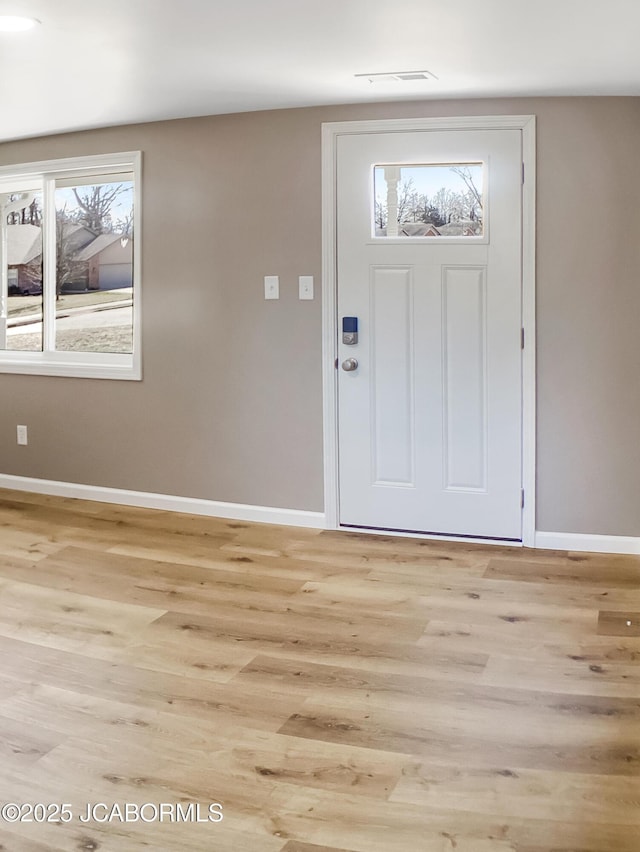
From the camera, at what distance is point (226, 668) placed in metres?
2.95

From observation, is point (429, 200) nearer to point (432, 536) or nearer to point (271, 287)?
point (271, 287)

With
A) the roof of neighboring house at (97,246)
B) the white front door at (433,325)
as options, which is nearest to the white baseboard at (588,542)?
the white front door at (433,325)

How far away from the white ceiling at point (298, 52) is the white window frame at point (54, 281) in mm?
548

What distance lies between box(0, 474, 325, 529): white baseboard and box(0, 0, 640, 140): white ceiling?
2.07m

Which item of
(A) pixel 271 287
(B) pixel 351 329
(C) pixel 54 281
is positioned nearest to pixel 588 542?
(B) pixel 351 329

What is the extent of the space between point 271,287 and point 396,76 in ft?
4.16

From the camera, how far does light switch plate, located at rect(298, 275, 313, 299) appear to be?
4.48 metres

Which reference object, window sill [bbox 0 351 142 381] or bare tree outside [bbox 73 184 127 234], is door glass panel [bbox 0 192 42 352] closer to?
window sill [bbox 0 351 142 381]

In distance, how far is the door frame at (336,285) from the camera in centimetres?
412

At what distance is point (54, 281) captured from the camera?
5.39 m

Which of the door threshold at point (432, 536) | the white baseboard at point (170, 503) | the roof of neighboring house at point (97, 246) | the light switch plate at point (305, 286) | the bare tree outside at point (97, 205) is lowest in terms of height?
the door threshold at point (432, 536)

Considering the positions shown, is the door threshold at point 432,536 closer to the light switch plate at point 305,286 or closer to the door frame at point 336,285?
the door frame at point 336,285

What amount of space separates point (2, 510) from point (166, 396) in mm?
1182

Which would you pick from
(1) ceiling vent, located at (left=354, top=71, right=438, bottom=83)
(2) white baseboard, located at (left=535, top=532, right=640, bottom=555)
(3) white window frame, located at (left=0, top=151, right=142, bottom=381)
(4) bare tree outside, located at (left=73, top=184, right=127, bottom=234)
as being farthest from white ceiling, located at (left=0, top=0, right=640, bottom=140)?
(2) white baseboard, located at (left=535, top=532, right=640, bottom=555)
